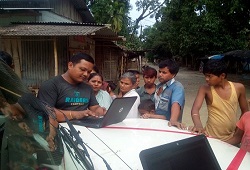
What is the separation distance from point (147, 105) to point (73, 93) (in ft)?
3.55

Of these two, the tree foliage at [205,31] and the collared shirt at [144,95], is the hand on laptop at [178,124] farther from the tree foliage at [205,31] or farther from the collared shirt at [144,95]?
A: the tree foliage at [205,31]

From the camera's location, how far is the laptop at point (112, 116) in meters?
2.26

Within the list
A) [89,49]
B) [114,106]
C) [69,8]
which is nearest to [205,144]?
[114,106]

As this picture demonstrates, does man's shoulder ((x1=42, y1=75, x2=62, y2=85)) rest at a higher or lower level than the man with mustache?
higher

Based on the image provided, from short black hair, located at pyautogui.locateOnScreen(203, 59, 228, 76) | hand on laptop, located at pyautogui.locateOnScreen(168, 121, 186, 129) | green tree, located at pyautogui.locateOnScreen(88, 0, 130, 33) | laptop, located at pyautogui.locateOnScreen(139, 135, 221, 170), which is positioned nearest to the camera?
laptop, located at pyautogui.locateOnScreen(139, 135, 221, 170)

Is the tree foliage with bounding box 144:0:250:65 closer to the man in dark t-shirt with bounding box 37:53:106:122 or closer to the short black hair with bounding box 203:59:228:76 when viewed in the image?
the short black hair with bounding box 203:59:228:76

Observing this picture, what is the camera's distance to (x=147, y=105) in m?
3.34

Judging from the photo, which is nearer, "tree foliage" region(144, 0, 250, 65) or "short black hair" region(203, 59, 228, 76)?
"short black hair" region(203, 59, 228, 76)

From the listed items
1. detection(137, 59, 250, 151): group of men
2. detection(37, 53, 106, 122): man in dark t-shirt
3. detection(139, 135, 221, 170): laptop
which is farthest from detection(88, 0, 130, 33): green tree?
detection(139, 135, 221, 170): laptop

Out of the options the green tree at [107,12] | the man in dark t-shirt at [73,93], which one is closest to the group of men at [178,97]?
the man in dark t-shirt at [73,93]

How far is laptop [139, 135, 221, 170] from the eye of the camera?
135 cm

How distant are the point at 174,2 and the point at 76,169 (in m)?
24.6

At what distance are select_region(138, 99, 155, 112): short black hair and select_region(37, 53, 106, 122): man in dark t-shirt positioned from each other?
2.32 ft

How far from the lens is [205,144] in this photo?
1.69 meters
